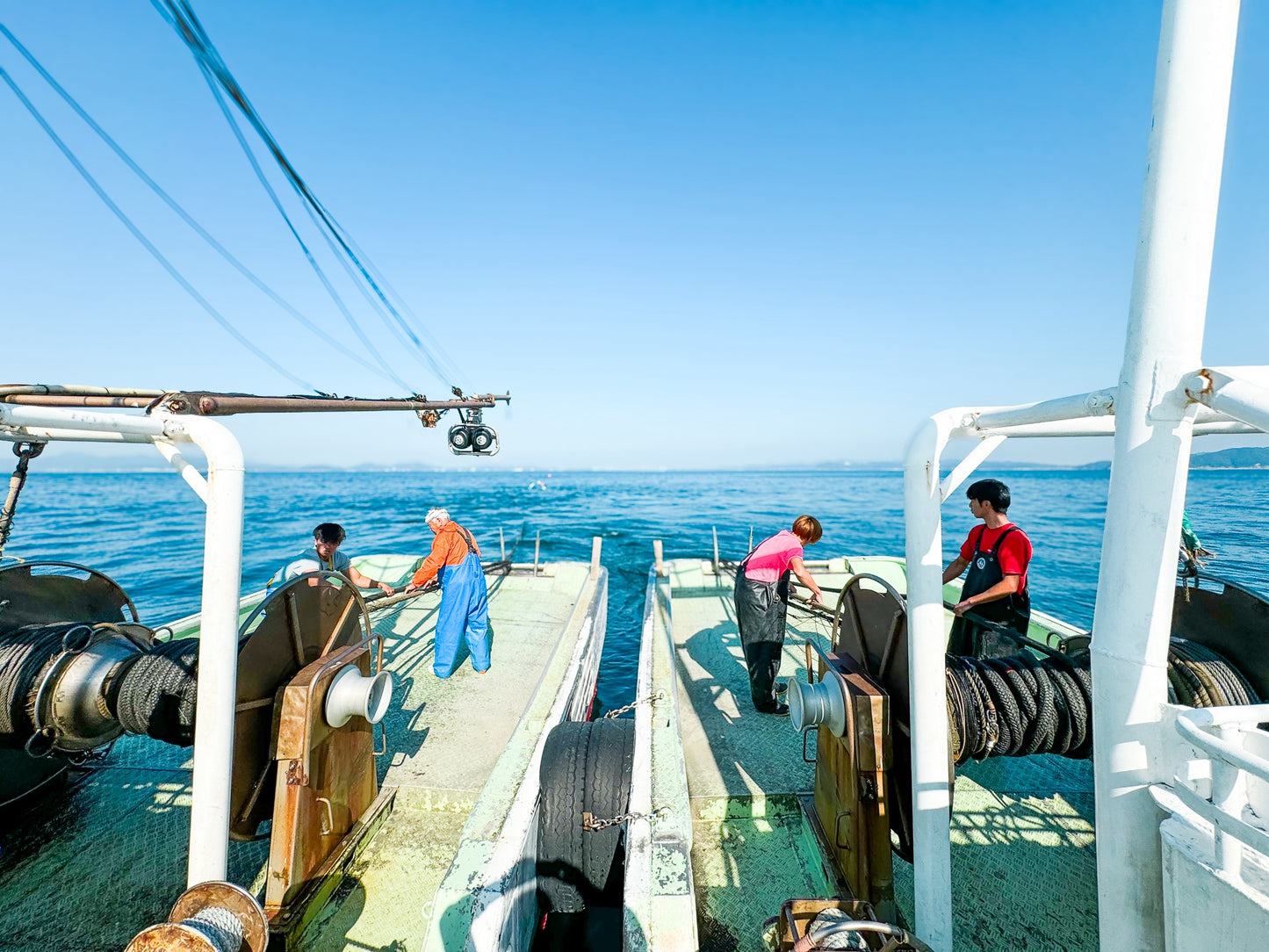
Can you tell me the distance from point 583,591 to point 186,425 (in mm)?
7375

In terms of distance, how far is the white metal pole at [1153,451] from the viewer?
1.58 metres

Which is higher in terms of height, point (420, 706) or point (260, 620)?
point (260, 620)

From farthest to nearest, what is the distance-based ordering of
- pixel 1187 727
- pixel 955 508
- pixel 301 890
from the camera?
1. pixel 955 508
2. pixel 301 890
3. pixel 1187 727

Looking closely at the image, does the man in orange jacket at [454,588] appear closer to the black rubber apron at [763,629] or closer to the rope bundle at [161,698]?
the rope bundle at [161,698]

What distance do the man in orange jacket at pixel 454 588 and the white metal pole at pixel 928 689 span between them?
13.6ft

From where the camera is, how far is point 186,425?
2.44 metres

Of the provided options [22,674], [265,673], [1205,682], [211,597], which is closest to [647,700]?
[265,673]

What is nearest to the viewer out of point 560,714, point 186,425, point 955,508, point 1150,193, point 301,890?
point 1150,193

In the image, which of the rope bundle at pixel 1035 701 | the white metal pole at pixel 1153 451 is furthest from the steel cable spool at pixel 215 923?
the rope bundle at pixel 1035 701

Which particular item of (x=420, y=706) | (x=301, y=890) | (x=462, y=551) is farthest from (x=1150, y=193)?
(x=420, y=706)

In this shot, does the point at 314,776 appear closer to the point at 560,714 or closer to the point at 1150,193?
the point at 560,714

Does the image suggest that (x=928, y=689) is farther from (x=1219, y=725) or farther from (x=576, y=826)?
(x=576, y=826)

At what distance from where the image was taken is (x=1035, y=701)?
3.19 m

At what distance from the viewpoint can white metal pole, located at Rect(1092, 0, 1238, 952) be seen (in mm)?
1581
